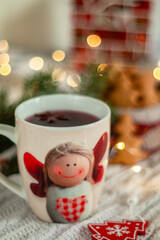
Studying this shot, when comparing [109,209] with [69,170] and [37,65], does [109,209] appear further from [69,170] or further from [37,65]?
[37,65]

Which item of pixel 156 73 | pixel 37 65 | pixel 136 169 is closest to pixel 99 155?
pixel 136 169

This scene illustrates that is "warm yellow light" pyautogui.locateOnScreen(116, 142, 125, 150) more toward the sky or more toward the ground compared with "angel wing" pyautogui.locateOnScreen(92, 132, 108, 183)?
more toward the ground

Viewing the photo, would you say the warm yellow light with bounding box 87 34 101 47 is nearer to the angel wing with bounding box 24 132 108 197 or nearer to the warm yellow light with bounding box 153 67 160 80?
the warm yellow light with bounding box 153 67 160 80

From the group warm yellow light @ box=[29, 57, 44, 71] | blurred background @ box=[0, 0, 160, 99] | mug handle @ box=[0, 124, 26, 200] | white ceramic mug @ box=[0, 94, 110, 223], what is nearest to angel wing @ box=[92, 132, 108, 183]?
white ceramic mug @ box=[0, 94, 110, 223]

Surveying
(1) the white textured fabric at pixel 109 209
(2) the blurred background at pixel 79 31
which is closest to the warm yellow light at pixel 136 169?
(1) the white textured fabric at pixel 109 209

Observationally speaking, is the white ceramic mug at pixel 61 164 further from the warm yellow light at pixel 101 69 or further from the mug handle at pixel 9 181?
the warm yellow light at pixel 101 69

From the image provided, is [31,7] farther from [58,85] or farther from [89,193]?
[89,193]
